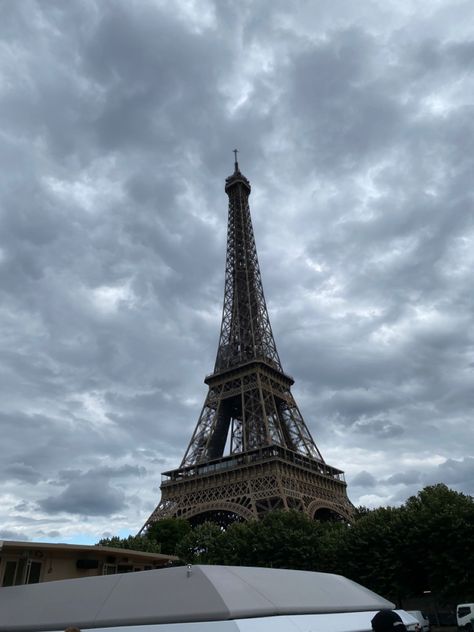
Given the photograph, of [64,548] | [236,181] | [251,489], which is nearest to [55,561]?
[64,548]

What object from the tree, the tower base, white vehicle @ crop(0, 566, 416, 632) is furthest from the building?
the tower base

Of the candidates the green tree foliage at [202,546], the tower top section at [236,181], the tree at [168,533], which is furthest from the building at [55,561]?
the tower top section at [236,181]

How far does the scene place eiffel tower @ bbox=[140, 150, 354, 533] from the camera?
197ft

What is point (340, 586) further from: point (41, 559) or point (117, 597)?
point (41, 559)

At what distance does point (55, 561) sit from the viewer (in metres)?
20.9

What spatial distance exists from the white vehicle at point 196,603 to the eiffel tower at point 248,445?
133ft

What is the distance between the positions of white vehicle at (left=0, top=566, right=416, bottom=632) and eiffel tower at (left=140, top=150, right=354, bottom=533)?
4044 cm

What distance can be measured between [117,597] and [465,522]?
27419 millimetres

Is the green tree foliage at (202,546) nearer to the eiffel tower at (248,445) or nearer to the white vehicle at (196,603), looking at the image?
the eiffel tower at (248,445)

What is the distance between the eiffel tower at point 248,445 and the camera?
5991cm

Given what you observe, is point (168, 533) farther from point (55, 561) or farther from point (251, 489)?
point (55, 561)

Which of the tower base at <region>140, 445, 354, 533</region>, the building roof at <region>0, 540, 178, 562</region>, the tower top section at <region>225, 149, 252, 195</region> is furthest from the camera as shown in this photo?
the tower top section at <region>225, 149, 252, 195</region>

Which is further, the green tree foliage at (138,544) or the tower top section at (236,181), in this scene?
the tower top section at (236,181)

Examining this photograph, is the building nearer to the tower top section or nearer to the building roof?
the building roof
